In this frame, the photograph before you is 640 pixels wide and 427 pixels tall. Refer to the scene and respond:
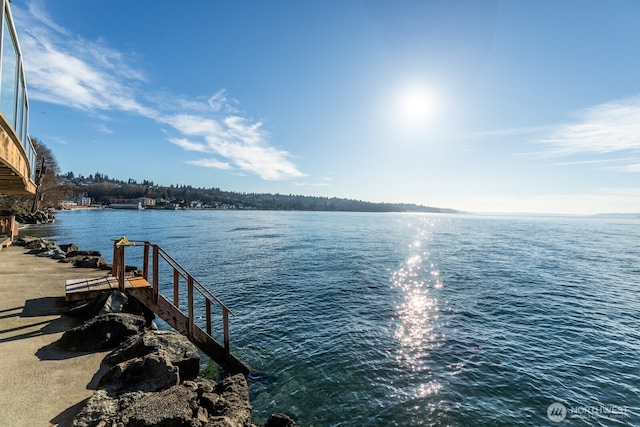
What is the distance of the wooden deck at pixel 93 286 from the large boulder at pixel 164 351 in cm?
291

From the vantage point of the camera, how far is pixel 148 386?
23.8ft

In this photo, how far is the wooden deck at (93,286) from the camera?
11204mm

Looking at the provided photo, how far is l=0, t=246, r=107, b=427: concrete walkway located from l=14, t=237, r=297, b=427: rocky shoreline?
0.40 metres

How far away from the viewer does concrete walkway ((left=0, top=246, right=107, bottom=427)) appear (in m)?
6.21

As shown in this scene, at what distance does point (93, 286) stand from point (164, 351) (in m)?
5.45

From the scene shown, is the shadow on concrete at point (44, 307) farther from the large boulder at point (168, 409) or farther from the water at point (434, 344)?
the large boulder at point (168, 409)

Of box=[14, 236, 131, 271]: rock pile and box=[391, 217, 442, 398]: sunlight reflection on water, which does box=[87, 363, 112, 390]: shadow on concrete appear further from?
box=[14, 236, 131, 271]: rock pile

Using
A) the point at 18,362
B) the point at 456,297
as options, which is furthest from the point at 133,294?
the point at 456,297

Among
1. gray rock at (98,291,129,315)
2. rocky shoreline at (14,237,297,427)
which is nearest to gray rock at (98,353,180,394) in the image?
rocky shoreline at (14,237,297,427)

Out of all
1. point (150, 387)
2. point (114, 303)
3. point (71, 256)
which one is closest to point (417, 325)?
point (150, 387)

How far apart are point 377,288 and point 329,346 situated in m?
11.0

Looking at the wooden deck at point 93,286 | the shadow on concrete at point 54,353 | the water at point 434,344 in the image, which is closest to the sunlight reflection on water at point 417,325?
the water at point 434,344

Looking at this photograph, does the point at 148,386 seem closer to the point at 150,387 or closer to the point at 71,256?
the point at 150,387

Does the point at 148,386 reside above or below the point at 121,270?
below
